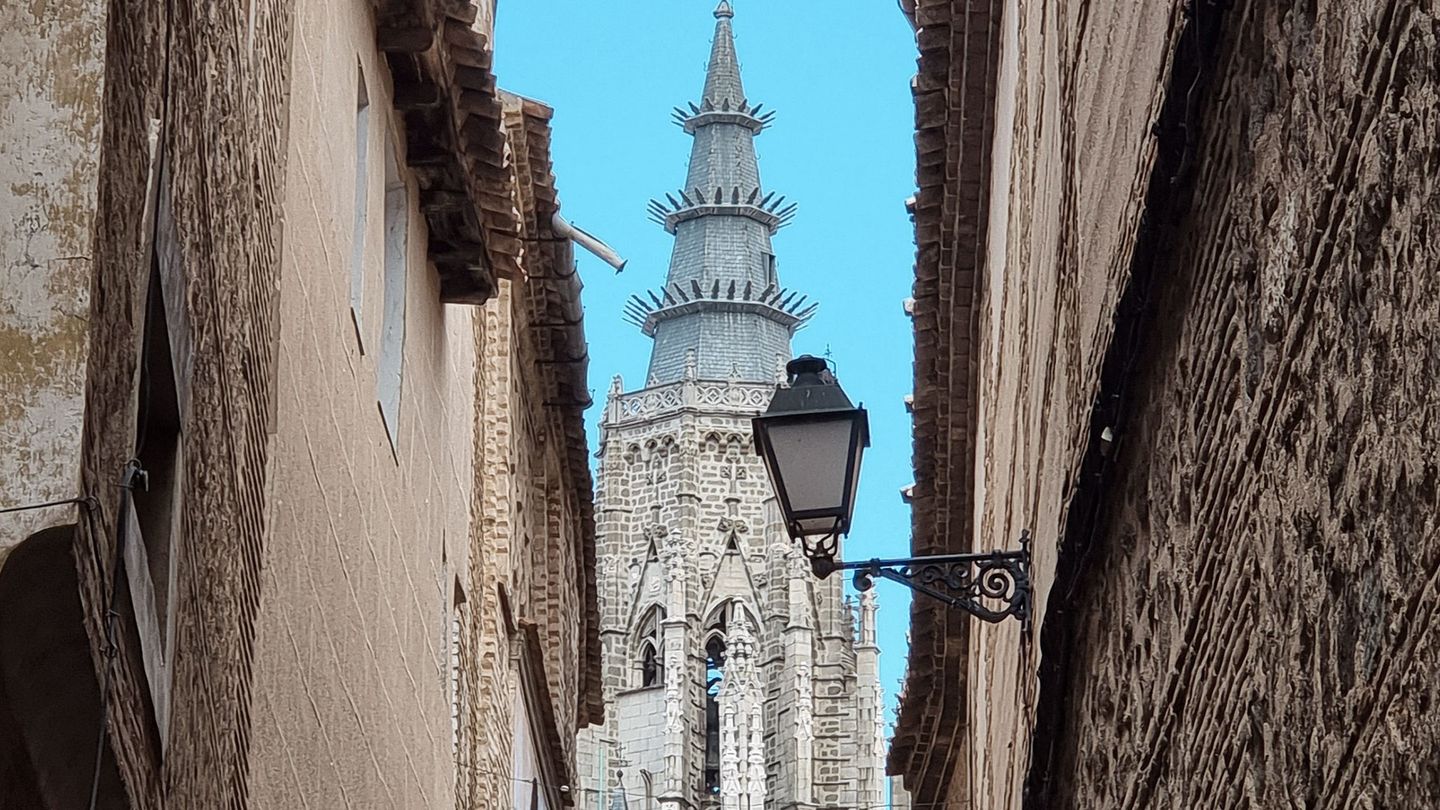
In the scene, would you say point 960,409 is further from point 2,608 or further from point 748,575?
point 748,575

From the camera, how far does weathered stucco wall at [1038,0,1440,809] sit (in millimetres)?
3334

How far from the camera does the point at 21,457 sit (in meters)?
4.98

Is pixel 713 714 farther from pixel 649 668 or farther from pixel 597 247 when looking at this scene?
pixel 597 247

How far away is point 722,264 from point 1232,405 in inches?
3773

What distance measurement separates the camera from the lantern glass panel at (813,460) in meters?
8.91

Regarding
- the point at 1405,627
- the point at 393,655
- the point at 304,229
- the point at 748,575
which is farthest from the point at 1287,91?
the point at 748,575

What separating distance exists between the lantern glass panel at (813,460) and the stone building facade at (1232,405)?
735 mm

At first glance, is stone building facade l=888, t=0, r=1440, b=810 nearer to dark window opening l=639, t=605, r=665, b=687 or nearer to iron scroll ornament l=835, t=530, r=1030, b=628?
iron scroll ornament l=835, t=530, r=1030, b=628

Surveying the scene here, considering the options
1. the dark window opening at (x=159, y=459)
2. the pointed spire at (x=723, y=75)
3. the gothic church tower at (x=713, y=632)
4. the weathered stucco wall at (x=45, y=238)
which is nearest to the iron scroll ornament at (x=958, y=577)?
the dark window opening at (x=159, y=459)

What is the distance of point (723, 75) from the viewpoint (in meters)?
107

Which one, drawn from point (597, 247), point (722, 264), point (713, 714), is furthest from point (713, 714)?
point (597, 247)

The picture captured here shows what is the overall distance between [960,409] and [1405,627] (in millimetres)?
12688

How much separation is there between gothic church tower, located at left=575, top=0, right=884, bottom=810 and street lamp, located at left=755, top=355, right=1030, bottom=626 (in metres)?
75.0

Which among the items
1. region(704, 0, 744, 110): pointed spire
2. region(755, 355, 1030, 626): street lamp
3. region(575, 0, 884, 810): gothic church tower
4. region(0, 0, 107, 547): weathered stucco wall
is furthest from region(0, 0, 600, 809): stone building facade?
region(704, 0, 744, 110): pointed spire
